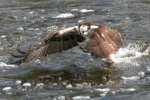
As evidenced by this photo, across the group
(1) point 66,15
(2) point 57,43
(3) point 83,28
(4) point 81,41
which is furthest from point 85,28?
(1) point 66,15

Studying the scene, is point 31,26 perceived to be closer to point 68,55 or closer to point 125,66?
point 68,55

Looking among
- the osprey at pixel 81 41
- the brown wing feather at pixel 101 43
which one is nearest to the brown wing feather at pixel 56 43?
the osprey at pixel 81 41

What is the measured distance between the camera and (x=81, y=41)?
10.4 meters

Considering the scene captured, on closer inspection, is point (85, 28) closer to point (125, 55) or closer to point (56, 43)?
point (56, 43)

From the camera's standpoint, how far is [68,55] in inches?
449

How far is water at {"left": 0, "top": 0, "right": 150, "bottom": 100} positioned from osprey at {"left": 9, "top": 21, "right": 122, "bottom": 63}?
0.67 feet

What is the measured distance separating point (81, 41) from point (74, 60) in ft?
2.77

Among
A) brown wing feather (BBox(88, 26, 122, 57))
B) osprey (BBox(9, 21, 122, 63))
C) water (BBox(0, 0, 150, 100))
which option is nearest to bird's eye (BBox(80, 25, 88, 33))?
osprey (BBox(9, 21, 122, 63))

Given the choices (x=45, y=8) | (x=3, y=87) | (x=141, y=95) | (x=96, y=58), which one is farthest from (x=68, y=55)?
(x=45, y=8)

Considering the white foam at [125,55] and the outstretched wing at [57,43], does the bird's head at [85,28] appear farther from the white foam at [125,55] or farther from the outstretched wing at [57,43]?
the white foam at [125,55]

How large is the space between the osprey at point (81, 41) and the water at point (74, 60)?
20cm

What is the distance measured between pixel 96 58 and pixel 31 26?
3.40m

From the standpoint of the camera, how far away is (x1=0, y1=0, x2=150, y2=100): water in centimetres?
920

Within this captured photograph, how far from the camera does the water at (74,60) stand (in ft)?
30.2
